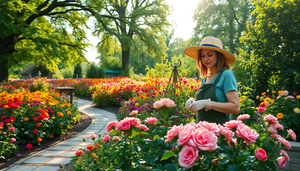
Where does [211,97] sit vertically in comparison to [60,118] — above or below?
above

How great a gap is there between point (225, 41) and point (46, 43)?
58.6ft

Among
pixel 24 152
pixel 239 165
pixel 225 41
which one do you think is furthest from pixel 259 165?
pixel 225 41

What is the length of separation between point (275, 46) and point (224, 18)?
777 inches

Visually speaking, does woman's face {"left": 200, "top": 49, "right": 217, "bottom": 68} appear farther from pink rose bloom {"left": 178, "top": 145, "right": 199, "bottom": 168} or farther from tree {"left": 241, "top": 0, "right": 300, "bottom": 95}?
tree {"left": 241, "top": 0, "right": 300, "bottom": 95}

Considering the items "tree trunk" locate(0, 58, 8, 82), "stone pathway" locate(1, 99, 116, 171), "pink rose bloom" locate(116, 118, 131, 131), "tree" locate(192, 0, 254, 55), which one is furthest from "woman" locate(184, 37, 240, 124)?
"tree" locate(192, 0, 254, 55)

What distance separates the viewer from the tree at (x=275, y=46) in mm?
4293

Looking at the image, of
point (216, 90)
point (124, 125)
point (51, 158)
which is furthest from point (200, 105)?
point (51, 158)

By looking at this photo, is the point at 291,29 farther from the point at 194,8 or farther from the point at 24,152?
the point at 194,8

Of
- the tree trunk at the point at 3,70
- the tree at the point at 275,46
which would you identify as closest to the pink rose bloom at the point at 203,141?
the tree at the point at 275,46

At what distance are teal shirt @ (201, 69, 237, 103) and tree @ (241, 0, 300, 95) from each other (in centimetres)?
314

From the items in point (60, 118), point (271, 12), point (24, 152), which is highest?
point (271, 12)

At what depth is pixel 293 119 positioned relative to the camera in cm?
356

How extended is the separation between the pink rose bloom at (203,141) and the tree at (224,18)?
22.2 metres

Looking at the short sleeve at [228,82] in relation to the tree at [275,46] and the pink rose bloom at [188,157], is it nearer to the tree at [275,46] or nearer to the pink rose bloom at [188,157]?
the pink rose bloom at [188,157]
